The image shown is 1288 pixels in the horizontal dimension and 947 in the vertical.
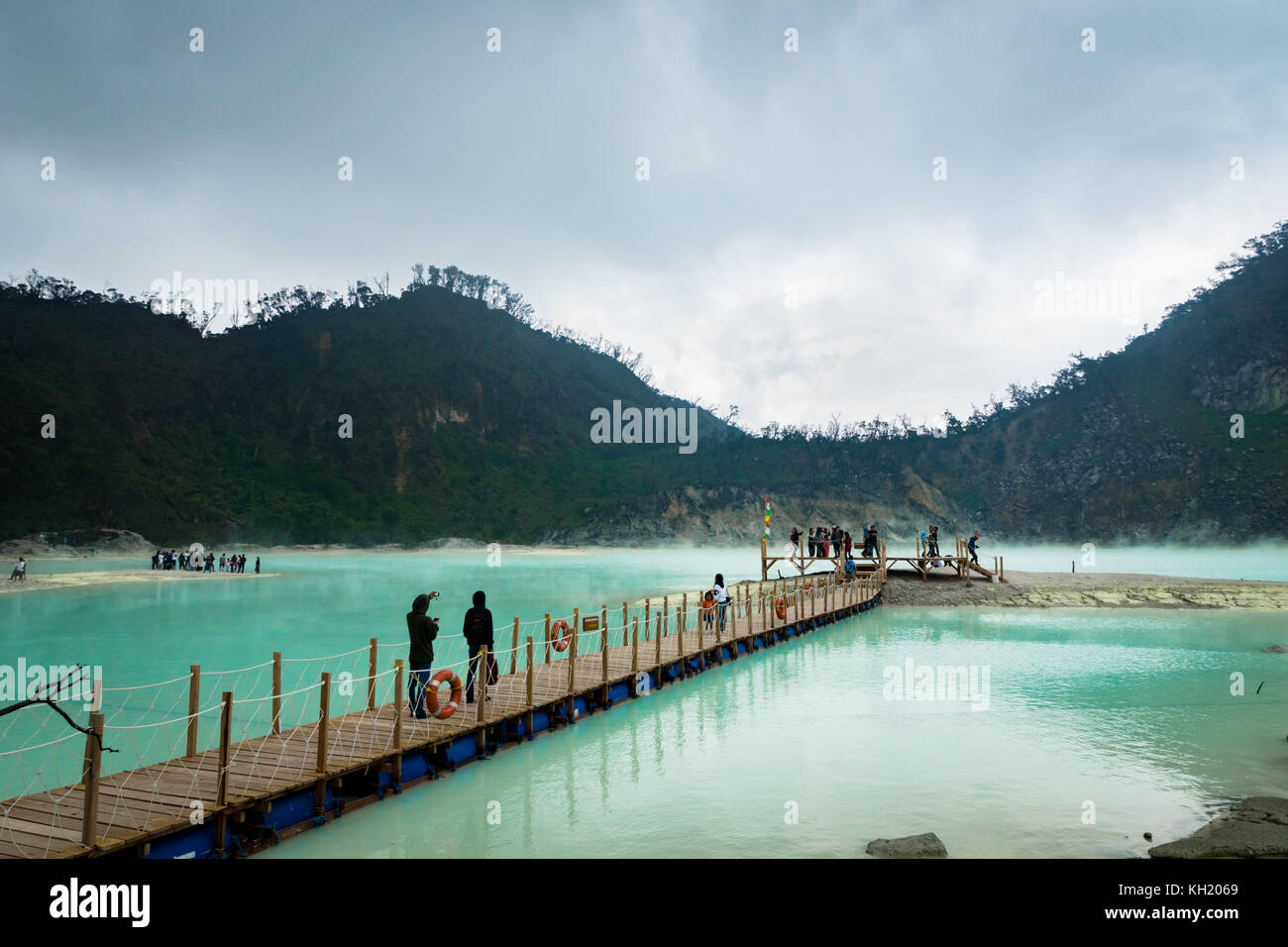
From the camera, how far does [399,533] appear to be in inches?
3792

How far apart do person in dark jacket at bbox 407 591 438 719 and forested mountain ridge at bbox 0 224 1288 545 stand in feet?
276

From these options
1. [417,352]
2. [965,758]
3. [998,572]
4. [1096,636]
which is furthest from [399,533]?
[965,758]

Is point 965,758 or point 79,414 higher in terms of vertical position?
point 79,414

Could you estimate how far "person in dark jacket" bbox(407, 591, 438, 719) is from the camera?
→ 10.7 meters

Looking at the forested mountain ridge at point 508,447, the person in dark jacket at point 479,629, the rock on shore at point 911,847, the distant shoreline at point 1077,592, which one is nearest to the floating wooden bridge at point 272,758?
the person in dark jacket at point 479,629

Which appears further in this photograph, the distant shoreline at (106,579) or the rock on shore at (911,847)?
the distant shoreline at (106,579)

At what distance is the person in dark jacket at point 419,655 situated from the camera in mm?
10719

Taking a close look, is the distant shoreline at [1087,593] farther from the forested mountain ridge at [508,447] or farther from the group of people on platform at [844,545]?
the forested mountain ridge at [508,447]

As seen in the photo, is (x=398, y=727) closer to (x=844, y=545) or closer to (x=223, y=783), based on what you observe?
(x=223, y=783)

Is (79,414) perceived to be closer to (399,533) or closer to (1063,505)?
(399,533)

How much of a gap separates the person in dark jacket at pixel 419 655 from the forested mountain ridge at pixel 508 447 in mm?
83986

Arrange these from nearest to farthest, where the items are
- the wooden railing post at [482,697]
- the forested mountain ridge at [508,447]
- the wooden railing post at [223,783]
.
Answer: the wooden railing post at [223,783] → the wooden railing post at [482,697] → the forested mountain ridge at [508,447]

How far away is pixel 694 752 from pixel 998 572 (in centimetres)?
2931

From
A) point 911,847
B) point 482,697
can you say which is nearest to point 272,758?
point 482,697
